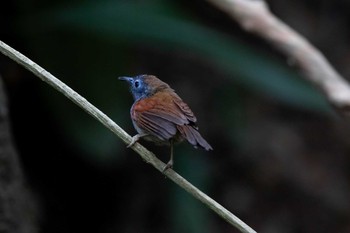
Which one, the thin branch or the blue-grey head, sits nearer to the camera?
the thin branch

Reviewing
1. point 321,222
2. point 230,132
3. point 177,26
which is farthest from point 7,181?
point 321,222

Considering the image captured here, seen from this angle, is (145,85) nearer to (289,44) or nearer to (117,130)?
(117,130)

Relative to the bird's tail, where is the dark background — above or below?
above

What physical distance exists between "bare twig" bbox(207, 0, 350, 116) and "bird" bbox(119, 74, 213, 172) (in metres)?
1.21

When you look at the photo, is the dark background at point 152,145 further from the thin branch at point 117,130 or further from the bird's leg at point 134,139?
the thin branch at point 117,130

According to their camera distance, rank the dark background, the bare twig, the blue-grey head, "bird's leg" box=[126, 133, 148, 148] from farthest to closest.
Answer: the dark background < the bare twig < the blue-grey head < "bird's leg" box=[126, 133, 148, 148]

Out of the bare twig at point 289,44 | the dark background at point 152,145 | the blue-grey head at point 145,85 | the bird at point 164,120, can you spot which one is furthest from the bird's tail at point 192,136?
the dark background at point 152,145

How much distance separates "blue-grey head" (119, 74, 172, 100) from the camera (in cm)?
293

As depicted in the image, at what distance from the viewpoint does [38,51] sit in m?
5.53

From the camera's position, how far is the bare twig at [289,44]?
3.90 meters

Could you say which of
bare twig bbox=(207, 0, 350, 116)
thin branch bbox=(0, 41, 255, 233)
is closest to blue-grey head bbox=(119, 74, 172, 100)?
thin branch bbox=(0, 41, 255, 233)

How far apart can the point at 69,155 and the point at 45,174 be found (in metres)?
0.25

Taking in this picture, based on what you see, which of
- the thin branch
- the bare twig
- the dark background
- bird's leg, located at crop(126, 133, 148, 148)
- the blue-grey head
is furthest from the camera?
the dark background

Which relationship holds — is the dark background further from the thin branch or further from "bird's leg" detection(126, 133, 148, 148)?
the thin branch
